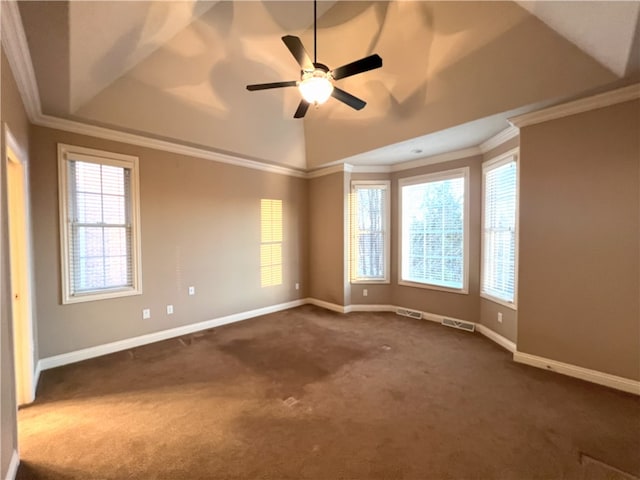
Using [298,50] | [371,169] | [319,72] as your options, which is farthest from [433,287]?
[298,50]

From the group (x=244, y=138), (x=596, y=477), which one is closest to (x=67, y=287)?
(x=244, y=138)

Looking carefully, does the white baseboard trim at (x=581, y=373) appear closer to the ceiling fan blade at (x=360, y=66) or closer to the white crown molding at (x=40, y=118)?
the ceiling fan blade at (x=360, y=66)

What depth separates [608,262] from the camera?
274 cm

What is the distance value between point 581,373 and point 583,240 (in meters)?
1.34

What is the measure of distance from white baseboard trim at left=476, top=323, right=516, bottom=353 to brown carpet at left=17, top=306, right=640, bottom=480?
0.14 meters

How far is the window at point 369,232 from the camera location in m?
5.35

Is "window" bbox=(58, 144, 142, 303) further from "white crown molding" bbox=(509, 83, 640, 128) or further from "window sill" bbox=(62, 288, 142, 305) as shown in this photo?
"white crown molding" bbox=(509, 83, 640, 128)

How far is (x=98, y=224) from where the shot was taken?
353 cm

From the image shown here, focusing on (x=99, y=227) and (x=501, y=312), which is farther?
(x=501, y=312)

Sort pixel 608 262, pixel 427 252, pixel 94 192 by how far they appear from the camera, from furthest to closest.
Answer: pixel 427 252 < pixel 94 192 < pixel 608 262

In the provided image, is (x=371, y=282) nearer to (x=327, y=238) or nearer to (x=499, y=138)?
(x=327, y=238)

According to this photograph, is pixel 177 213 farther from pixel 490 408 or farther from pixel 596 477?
pixel 596 477

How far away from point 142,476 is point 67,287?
252 cm

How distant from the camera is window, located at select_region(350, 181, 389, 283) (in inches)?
211
